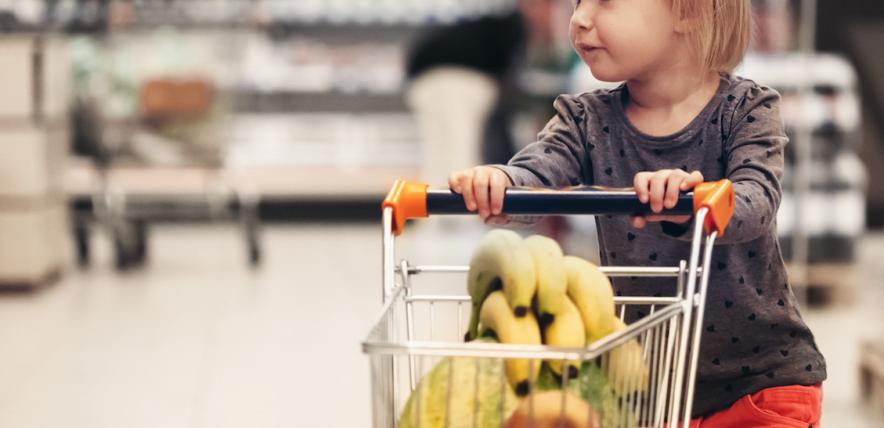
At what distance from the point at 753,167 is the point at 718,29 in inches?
6.8

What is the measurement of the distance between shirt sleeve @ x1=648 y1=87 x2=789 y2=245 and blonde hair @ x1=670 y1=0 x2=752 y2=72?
0.18ft

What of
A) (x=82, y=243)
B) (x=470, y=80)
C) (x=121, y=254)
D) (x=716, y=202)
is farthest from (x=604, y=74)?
(x=470, y=80)

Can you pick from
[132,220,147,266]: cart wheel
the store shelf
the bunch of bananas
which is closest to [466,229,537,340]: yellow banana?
the bunch of bananas

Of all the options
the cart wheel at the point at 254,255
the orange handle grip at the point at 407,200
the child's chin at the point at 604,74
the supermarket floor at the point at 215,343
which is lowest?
the supermarket floor at the point at 215,343

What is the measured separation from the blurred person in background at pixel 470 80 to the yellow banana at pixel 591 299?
17.7 ft

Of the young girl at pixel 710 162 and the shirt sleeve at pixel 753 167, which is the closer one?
the shirt sleeve at pixel 753 167

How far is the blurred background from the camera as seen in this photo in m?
3.83

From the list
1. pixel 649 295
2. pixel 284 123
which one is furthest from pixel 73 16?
pixel 649 295

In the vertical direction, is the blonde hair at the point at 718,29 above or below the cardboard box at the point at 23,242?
above

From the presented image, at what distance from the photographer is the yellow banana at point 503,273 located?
3.67ft

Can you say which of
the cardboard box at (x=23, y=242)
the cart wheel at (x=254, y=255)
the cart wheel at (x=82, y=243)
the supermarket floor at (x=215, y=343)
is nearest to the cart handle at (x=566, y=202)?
the supermarket floor at (x=215, y=343)

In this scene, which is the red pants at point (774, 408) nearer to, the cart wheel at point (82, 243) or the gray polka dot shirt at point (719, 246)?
the gray polka dot shirt at point (719, 246)

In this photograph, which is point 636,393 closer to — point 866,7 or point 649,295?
A: point 649,295

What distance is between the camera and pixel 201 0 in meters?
8.17
